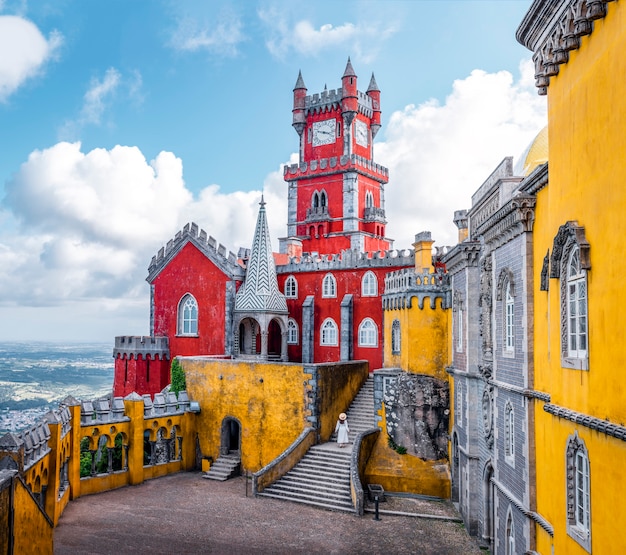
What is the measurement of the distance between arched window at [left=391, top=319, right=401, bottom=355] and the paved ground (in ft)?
20.5

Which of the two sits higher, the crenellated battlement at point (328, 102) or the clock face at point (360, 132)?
the crenellated battlement at point (328, 102)

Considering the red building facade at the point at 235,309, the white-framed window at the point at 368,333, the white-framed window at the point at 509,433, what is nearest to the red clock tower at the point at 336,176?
the red building facade at the point at 235,309

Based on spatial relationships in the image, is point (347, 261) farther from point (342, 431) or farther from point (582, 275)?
point (582, 275)

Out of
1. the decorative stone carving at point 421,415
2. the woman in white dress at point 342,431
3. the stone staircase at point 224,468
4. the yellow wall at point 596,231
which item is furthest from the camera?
the stone staircase at point 224,468

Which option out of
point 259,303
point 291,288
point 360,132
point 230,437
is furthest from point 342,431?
point 360,132

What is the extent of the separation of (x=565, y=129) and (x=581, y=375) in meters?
3.91

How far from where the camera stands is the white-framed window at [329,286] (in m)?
33.0

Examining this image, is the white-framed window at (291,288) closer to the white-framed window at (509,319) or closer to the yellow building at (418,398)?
the yellow building at (418,398)

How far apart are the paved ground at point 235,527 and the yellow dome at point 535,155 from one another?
35.0 feet

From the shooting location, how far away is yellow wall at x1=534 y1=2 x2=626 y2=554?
796cm

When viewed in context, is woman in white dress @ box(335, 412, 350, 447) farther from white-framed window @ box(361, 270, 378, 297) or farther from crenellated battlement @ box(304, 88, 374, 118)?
crenellated battlement @ box(304, 88, 374, 118)

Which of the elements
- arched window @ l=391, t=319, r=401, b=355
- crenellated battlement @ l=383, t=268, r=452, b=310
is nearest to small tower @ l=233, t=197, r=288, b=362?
arched window @ l=391, t=319, r=401, b=355

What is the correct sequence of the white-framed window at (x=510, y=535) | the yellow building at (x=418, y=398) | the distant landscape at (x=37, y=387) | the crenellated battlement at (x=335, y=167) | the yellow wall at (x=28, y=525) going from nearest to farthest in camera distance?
the yellow wall at (x=28, y=525)
the white-framed window at (x=510, y=535)
the yellow building at (x=418, y=398)
the crenellated battlement at (x=335, y=167)
the distant landscape at (x=37, y=387)

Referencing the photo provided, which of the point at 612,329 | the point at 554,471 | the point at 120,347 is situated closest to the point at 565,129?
the point at 612,329
